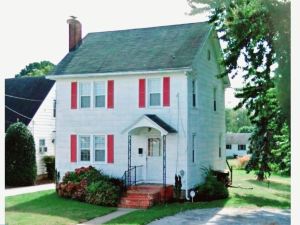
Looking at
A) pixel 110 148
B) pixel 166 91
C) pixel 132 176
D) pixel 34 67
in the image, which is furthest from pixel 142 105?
pixel 34 67

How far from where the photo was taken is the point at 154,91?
1263 centimetres

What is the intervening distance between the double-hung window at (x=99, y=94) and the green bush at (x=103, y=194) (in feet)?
9.77

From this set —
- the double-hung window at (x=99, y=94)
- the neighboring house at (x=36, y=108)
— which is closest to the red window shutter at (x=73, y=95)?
the double-hung window at (x=99, y=94)

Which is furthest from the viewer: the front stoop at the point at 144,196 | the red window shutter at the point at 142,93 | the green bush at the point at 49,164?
the green bush at the point at 49,164

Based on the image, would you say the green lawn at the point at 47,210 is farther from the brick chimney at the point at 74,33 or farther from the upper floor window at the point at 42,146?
the brick chimney at the point at 74,33

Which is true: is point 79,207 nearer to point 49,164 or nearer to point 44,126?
point 49,164

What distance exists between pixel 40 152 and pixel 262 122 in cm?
985

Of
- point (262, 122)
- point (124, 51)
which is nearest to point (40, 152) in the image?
point (124, 51)

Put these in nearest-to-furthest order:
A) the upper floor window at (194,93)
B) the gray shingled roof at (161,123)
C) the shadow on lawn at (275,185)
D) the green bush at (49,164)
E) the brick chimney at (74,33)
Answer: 1. the gray shingled roof at (161,123)
2. the upper floor window at (194,93)
3. the brick chimney at (74,33)
4. the shadow on lawn at (275,185)
5. the green bush at (49,164)

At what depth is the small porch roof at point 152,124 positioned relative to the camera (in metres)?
11.8

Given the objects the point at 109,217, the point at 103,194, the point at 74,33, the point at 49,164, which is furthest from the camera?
the point at 49,164

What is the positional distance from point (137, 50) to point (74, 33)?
3.17 metres

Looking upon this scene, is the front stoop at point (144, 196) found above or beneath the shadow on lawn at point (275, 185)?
above

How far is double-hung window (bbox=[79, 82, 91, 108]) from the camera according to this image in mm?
13516
